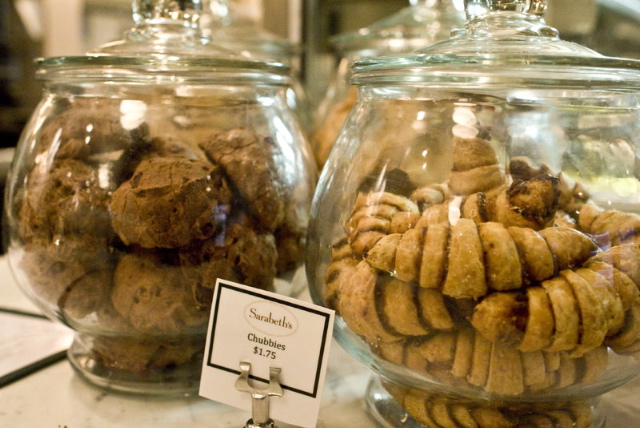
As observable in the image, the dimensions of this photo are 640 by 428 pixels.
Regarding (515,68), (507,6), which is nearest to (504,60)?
(515,68)

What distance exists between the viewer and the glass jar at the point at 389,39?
1287 millimetres

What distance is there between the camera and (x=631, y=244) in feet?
1.92

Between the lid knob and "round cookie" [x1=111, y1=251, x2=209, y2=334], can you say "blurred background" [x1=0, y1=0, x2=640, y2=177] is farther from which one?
the lid knob

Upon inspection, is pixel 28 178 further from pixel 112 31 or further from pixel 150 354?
pixel 112 31

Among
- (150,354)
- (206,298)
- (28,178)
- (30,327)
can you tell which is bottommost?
(30,327)

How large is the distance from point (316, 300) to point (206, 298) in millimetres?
127

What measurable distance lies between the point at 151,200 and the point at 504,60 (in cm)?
39

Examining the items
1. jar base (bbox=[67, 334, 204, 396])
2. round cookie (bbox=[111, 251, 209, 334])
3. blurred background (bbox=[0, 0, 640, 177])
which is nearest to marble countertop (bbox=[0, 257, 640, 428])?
jar base (bbox=[67, 334, 204, 396])

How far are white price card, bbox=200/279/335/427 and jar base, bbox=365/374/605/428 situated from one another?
12 cm

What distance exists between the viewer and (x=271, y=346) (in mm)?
667

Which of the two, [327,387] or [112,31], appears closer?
[327,387]

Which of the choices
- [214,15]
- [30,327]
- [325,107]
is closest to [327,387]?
[30,327]

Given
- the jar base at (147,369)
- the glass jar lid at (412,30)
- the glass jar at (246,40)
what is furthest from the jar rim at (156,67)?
the glass jar at (246,40)

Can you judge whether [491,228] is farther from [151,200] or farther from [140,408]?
[140,408]
